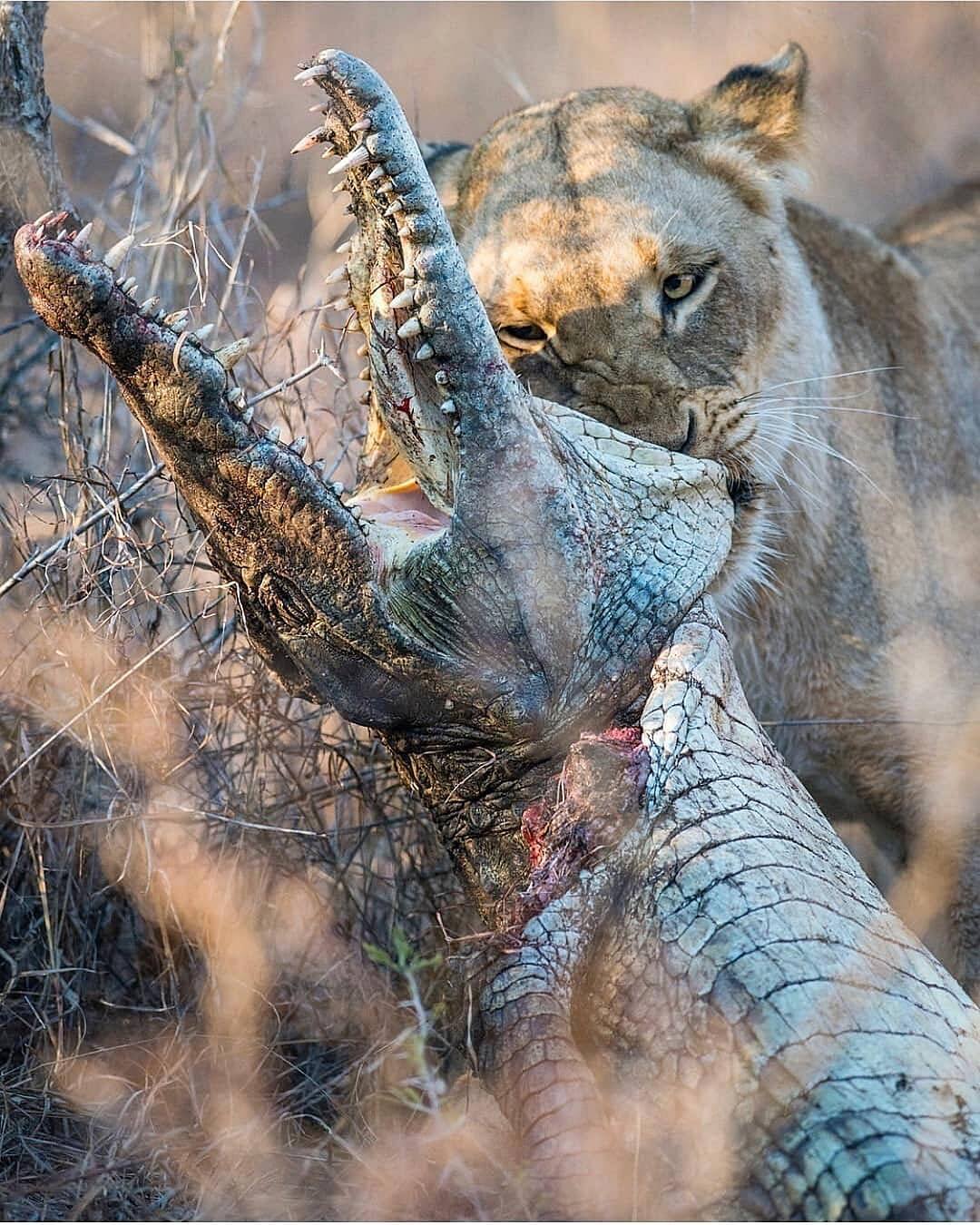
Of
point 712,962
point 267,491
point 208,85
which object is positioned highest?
point 208,85

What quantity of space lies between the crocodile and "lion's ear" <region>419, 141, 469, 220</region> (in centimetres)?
130

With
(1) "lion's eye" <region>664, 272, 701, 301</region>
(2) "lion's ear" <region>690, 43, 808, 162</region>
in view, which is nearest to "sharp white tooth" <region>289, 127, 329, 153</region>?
(1) "lion's eye" <region>664, 272, 701, 301</region>

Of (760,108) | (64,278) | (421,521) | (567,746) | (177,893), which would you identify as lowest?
(177,893)

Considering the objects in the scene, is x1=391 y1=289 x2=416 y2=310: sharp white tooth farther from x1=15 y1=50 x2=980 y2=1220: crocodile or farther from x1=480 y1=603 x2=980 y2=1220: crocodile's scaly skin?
x1=480 y1=603 x2=980 y2=1220: crocodile's scaly skin

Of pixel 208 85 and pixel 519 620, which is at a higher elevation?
pixel 208 85

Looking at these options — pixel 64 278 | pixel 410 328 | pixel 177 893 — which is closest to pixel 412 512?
pixel 410 328

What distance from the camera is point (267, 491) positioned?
6.08ft

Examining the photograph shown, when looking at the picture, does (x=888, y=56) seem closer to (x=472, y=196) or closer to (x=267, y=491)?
(x=472, y=196)

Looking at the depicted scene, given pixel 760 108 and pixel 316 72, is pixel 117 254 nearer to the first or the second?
pixel 316 72

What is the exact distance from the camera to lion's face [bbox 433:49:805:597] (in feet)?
9.07

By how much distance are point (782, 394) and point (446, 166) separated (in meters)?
0.99

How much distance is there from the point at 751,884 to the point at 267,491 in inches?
→ 31.3

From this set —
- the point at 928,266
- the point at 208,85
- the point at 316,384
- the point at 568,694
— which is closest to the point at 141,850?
the point at 568,694

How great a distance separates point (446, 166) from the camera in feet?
11.3
